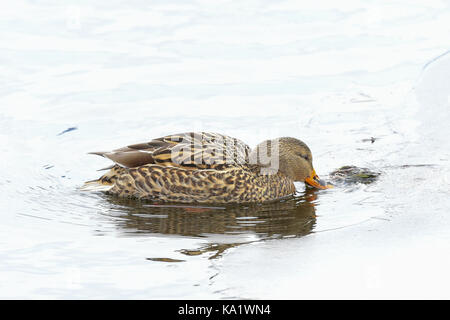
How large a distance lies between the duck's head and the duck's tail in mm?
1544

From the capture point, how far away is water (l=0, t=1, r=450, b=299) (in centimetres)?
565

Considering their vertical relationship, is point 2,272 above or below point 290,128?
below

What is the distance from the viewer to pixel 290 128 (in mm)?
10281

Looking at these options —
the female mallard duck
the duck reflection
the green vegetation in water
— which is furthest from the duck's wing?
the green vegetation in water

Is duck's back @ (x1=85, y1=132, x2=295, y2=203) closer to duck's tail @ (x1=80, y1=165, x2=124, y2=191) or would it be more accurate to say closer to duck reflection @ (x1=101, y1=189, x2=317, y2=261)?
duck's tail @ (x1=80, y1=165, x2=124, y2=191)

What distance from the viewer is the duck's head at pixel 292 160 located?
8555 mm

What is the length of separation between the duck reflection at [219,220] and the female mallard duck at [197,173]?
15 centimetres

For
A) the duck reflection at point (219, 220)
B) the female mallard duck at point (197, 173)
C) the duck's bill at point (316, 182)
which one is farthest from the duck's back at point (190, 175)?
the duck's bill at point (316, 182)

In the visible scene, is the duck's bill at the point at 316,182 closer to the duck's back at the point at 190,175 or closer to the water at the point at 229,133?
the water at the point at 229,133

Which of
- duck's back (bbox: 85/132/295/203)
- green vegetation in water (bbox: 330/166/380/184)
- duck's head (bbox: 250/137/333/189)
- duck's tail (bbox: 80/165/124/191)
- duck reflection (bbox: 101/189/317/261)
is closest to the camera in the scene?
duck reflection (bbox: 101/189/317/261)

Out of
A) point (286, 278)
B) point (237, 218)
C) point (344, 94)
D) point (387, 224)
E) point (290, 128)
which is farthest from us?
point (344, 94)

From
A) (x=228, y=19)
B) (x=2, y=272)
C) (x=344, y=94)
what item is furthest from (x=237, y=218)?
(x=228, y=19)
